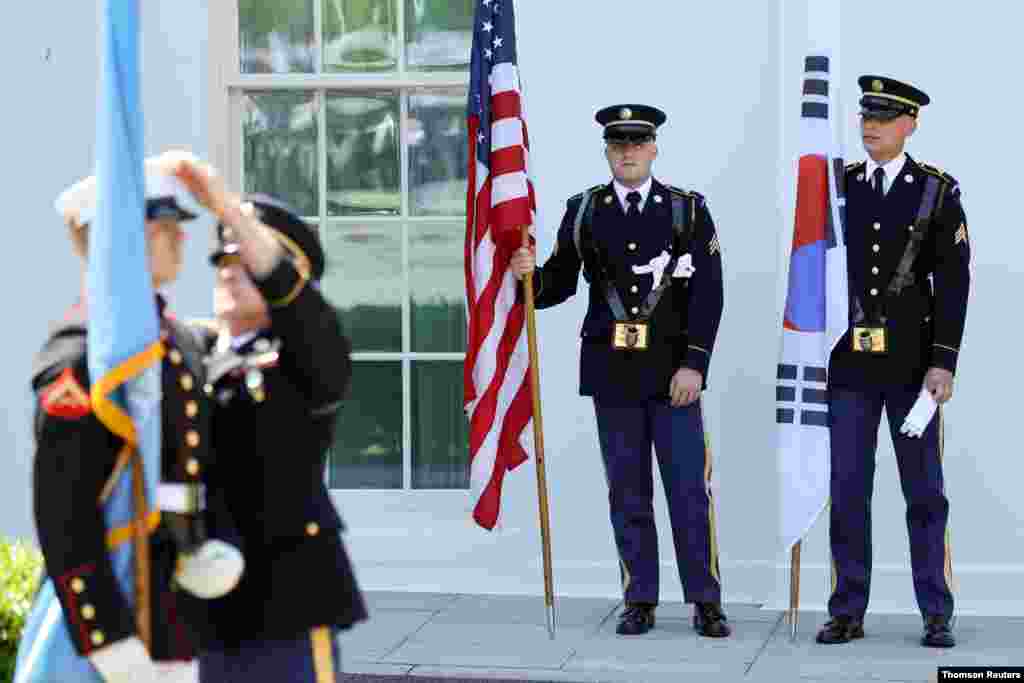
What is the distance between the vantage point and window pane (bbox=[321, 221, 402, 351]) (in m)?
8.73

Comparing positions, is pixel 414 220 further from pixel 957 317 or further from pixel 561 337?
pixel 957 317

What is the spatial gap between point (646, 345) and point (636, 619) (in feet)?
3.37

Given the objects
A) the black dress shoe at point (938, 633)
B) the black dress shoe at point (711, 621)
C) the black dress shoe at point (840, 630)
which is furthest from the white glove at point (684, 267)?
the black dress shoe at point (938, 633)

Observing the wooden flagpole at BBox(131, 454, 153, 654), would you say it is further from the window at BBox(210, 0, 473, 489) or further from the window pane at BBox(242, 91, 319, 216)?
the window pane at BBox(242, 91, 319, 216)

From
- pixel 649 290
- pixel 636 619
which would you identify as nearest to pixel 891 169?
pixel 649 290

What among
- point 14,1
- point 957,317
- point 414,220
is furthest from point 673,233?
point 14,1

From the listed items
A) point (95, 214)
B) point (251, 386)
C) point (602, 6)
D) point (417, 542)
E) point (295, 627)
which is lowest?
point (417, 542)

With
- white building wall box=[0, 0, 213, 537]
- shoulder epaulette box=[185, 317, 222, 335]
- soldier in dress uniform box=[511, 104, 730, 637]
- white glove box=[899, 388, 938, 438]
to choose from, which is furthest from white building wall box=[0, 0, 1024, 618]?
shoulder epaulette box=[185, 317, 222, 335]

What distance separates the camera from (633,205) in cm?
744

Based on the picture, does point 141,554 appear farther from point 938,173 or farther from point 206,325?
point 938,173

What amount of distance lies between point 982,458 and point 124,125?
4.99m

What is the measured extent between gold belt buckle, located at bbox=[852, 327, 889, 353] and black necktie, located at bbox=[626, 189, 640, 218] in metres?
0.91

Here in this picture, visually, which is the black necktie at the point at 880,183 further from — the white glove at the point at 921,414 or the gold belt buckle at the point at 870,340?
the white glove at the point at 921,414

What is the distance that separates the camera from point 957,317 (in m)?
7.02
